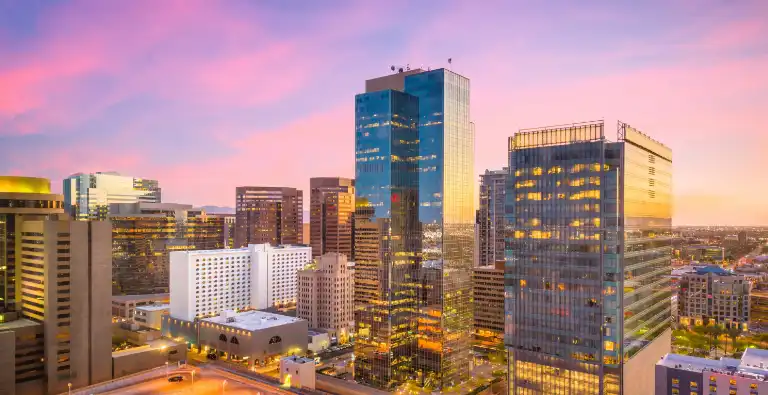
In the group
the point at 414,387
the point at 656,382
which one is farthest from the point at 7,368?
the point at 656,382

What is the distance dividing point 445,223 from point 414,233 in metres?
9.09

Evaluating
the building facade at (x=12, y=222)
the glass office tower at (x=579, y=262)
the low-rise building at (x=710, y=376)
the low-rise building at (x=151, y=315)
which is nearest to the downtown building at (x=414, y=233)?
the glass office tower at (x=579, y=262)

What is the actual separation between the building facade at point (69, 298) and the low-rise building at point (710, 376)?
118189 mm

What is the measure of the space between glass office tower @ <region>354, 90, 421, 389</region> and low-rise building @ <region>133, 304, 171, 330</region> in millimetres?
90605

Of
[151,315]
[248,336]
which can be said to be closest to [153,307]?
[151,315]

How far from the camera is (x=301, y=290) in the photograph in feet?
604

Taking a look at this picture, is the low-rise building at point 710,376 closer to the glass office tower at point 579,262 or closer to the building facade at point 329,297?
the glass office tower at point 579,262

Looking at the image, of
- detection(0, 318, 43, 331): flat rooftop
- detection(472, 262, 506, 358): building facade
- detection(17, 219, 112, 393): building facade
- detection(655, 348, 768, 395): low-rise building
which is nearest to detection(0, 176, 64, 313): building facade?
detection(0, 318, 43, 331): flat rooftop

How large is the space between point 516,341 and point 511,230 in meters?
21.8

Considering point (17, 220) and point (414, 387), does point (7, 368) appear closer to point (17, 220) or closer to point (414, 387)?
point (17, 220)

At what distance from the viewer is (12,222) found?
5007 inches

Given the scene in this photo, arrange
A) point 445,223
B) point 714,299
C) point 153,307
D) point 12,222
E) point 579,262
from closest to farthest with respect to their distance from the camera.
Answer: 1. point 579,262
2. point 12,222
3. point 445,223
4. point 714,299
5. point 153,307

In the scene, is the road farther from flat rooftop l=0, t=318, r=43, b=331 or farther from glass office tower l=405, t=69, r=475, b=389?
glass office tower l=405, t=69, r=475, b=389

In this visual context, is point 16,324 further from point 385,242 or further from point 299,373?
point 385,242
